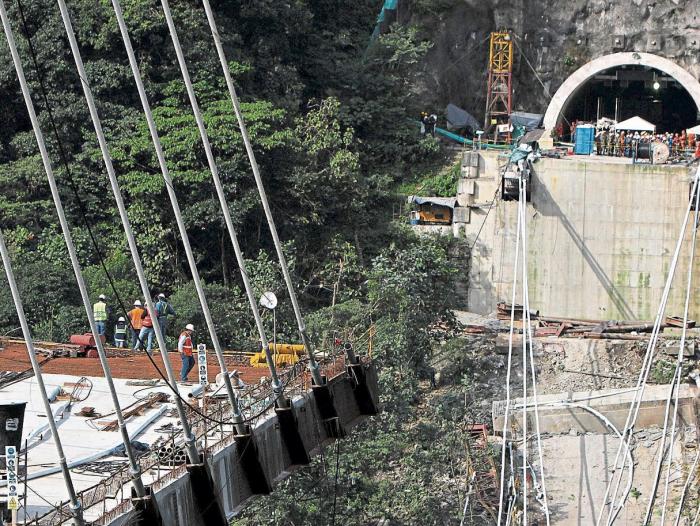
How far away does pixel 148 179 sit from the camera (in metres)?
44.0

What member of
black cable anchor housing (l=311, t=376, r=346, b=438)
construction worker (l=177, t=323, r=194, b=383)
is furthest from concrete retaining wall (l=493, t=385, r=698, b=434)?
construction worker (l=177, t=323, r=194, b=383)

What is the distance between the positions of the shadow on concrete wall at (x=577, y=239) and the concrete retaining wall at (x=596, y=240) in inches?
1.1

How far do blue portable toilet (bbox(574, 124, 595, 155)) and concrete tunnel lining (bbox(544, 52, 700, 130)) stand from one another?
3307 mm

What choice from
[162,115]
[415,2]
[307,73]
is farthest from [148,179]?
[415,2]

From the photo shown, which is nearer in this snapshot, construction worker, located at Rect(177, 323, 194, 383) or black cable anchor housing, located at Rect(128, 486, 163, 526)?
black cable anchor housing, located at Rect(128, 486, 163, 526)

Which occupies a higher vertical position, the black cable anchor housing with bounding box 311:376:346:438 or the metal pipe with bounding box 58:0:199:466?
the metal pipe with bounding box 58:0:199:466

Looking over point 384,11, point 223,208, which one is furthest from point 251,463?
point 384,11

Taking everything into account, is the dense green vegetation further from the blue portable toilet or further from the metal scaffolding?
the blue portable toilet

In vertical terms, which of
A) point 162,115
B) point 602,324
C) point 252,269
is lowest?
point 602,324

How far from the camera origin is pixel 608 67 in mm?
52812

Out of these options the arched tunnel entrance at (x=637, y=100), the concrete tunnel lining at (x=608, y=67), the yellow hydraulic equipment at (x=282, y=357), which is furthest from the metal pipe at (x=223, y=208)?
the arched tunnel entrance at (x=637, y=100)

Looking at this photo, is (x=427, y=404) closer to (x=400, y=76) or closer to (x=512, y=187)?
(x=512, y=187)

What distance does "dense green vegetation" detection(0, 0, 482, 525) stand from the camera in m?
41.5

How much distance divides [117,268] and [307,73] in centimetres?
1040
